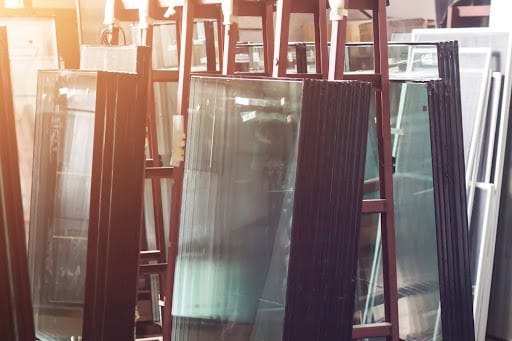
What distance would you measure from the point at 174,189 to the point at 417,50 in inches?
→ 58.0

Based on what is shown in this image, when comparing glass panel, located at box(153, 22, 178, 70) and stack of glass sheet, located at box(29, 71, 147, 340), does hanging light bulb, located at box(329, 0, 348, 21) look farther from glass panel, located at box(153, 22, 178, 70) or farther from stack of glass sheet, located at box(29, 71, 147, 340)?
glass panel, located at box(153, 22, 178, 70)

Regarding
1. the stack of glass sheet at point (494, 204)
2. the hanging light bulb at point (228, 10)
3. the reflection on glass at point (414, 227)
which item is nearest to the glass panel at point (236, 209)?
the hanging light bulb at point (228, 10)

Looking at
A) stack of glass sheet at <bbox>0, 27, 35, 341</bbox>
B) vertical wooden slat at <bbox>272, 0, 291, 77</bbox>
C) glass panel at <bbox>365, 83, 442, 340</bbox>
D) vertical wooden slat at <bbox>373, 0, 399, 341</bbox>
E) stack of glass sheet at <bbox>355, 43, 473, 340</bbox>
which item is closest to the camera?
stack of glass sheet at <bbox>0, 27, 35, 341</bbox>

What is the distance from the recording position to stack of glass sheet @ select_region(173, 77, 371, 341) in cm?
178

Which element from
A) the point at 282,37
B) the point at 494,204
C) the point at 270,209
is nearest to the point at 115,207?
the point at 270,209

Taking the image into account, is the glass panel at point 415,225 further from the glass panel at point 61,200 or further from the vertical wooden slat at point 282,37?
the glass panel at point 61,200

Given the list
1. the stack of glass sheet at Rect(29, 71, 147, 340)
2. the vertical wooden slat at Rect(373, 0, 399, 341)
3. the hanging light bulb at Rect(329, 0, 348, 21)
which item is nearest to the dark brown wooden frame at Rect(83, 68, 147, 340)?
the stack of glass sheet at Rect(29, 71, 147, 340)

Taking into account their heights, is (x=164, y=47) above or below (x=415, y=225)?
above

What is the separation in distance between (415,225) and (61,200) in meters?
1.34

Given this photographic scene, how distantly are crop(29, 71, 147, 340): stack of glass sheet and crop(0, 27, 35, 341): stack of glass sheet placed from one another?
25 cm

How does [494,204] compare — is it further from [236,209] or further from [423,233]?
[236,209]

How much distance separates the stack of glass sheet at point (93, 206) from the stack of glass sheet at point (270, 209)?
0.84 ft

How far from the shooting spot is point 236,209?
6.86ft

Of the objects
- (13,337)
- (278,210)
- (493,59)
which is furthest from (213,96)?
(493,59)
